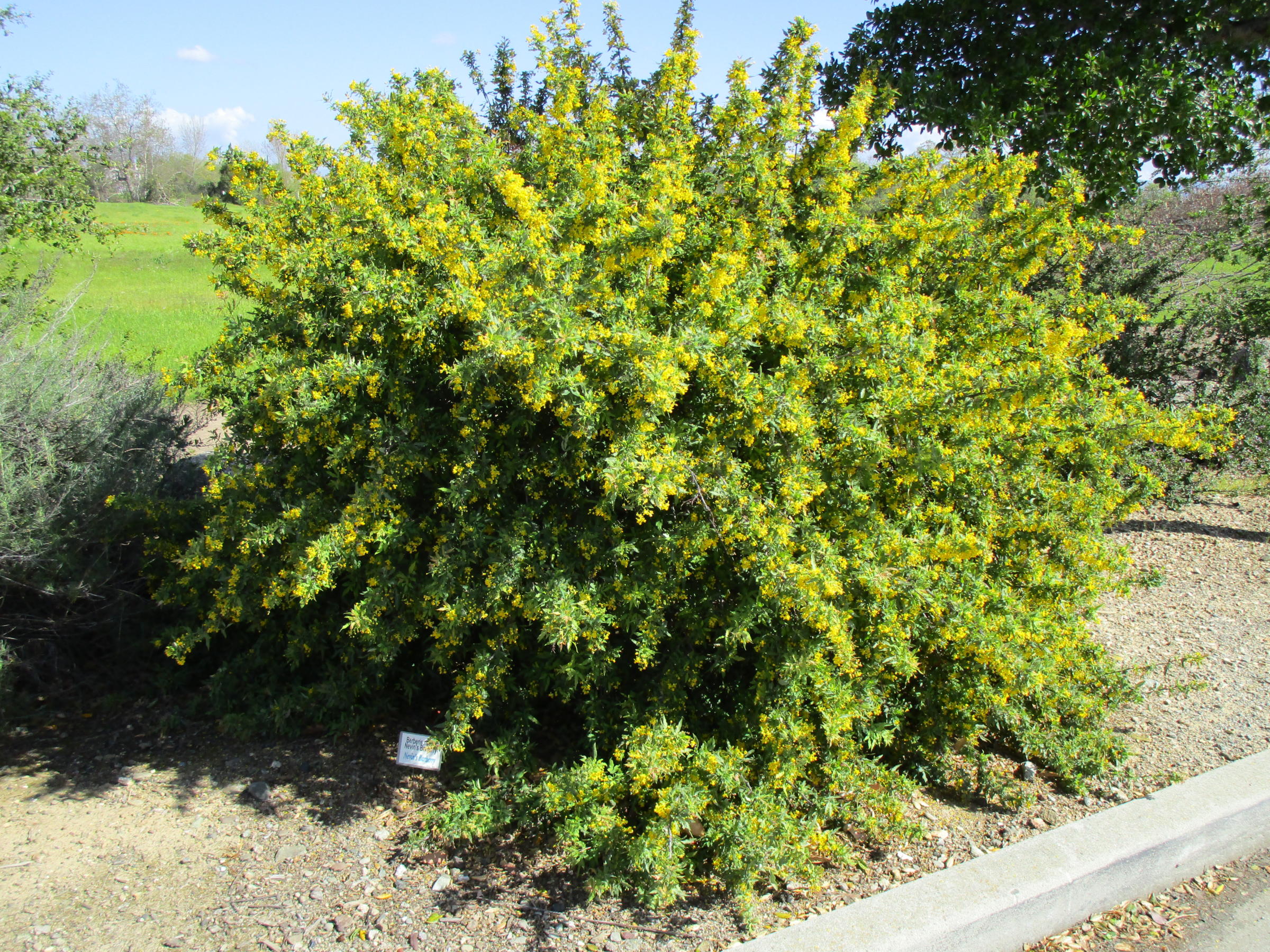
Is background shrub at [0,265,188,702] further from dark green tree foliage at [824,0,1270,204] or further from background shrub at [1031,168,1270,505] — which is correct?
background shrub at [1031,168,1270,505]

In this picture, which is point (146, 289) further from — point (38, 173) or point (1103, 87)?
A: point (1103, 87)

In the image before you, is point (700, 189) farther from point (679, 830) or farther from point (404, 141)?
point (679, 830)

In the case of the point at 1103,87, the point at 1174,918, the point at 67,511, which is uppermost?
the point at 1103,87

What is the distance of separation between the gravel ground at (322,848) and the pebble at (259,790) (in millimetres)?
17

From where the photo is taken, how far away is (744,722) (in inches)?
125

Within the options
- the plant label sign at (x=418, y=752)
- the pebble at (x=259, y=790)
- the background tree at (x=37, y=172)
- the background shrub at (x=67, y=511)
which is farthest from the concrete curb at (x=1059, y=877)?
the background tree at (x=37, y=172)

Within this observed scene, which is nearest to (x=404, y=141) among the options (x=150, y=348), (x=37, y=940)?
(x=37, y=940)

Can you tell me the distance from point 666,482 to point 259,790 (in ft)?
7.40

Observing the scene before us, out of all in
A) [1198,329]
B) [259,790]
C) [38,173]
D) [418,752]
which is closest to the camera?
[418,752]

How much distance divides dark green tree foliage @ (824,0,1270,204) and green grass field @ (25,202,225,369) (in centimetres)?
467

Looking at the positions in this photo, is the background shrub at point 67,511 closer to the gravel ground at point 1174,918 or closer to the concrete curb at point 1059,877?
the concrete curb at point 1059,877

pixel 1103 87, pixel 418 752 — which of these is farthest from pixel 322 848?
Result: pixel 1103 87

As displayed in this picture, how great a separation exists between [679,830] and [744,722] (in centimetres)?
45

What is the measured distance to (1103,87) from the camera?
5.40m
